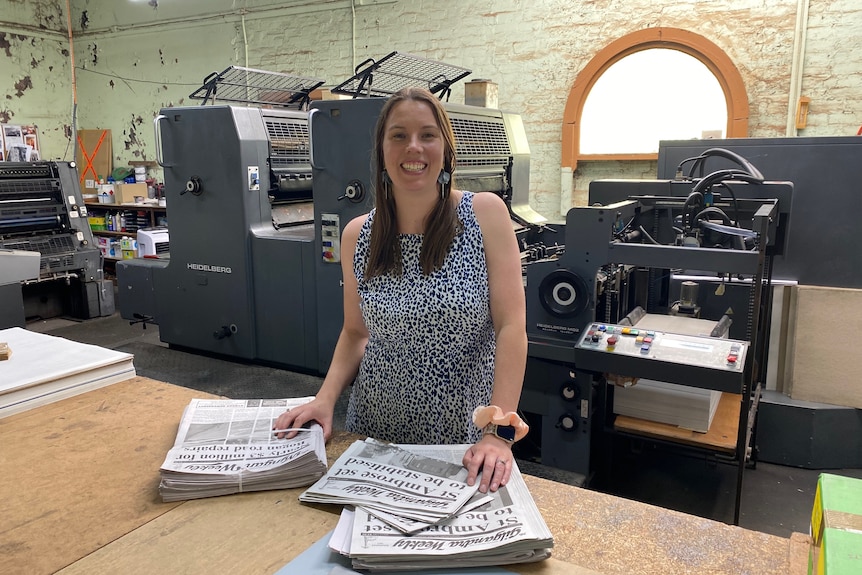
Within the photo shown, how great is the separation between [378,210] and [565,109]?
11.8 ft

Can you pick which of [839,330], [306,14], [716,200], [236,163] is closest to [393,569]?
[716,200]

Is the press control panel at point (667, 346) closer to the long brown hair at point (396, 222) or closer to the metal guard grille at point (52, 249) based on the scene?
the long brown hair at point (396, 222)

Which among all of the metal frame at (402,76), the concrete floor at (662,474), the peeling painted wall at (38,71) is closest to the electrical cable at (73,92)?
the peeling painted wall at (38,71)

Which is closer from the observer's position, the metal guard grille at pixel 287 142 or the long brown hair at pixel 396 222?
the long brown hair at pixel 396 222

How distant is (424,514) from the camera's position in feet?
3.02

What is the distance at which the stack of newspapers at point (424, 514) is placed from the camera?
2.78ft

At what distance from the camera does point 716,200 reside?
8.28 feet

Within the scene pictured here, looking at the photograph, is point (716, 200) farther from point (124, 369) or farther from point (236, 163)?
point (236, 163)

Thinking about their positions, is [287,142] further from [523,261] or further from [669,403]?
[669,403]

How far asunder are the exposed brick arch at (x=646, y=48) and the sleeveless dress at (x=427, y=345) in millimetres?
3451

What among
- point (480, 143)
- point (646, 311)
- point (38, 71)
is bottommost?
point (646, 311)

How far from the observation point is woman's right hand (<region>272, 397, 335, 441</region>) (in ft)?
4.08

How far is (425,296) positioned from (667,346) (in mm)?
1115

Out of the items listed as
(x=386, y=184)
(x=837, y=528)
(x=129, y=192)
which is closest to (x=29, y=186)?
(x=129, y=192)
